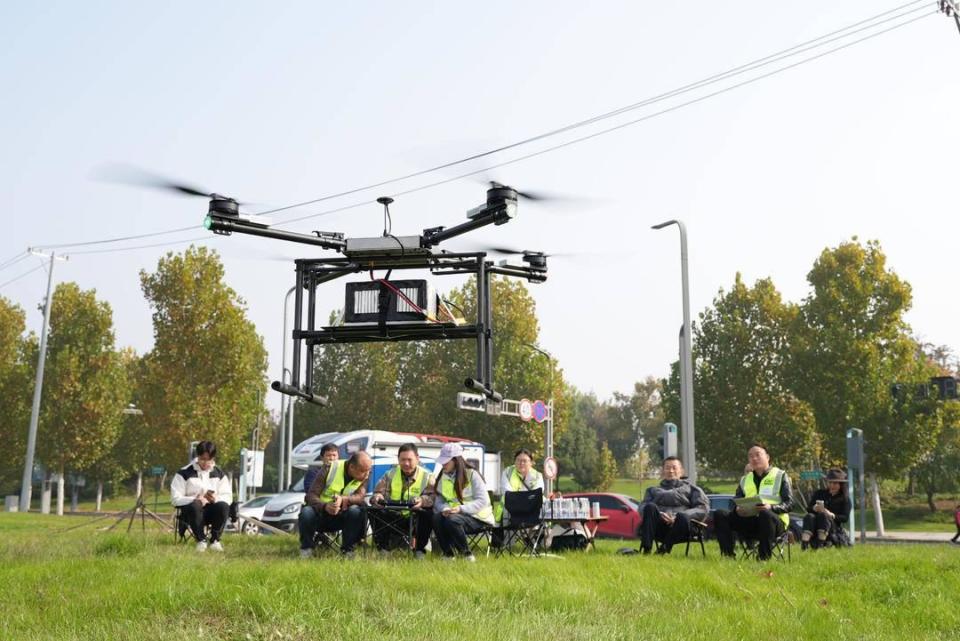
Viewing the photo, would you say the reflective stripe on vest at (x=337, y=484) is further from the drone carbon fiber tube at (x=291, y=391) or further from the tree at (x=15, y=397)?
the tree at (x=15, y=397)

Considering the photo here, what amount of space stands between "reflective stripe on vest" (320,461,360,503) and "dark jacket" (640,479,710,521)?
13.2 ft

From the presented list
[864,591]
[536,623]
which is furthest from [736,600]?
[536,623]

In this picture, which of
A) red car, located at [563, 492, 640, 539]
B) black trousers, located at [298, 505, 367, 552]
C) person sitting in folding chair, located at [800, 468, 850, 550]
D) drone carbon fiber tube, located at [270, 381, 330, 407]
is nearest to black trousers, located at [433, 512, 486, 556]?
black trousers, located at [298, 505, 367, 552]

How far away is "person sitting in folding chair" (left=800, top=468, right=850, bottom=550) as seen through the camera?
14219 millimetres

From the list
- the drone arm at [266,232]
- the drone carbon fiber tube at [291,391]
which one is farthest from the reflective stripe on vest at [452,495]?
the drone arm at [266,232]

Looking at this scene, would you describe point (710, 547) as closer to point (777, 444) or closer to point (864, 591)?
point (864, 591)

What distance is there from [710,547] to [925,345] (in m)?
48.2

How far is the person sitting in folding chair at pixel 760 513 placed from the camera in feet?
38.5

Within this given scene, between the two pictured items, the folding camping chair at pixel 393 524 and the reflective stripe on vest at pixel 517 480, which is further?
the reflective stripe on vest at pixel 517 480

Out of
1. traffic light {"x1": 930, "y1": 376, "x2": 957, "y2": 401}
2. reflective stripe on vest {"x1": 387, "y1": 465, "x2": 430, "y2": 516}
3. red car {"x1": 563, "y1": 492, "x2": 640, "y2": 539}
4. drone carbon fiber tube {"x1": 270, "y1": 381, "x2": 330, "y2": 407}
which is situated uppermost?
traffic light {"x1": 930, "y1": 376, "x2": 957, "y2": 401}

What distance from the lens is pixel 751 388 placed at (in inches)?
1623

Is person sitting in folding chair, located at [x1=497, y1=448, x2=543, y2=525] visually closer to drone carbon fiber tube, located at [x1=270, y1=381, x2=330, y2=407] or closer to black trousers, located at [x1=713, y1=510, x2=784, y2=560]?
black trousers, located at [x1=713, y1=510, x2=784, y2=560]

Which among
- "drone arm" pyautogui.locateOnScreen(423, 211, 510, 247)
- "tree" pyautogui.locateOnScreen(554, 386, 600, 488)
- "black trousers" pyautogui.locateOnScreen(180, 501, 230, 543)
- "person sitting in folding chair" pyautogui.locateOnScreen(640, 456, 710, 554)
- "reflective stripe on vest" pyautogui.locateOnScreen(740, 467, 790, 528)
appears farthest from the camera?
"tree" pyautogui.locateOnScreen(554, 386, 600, 488)

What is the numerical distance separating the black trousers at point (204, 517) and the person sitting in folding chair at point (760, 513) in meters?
6.54
